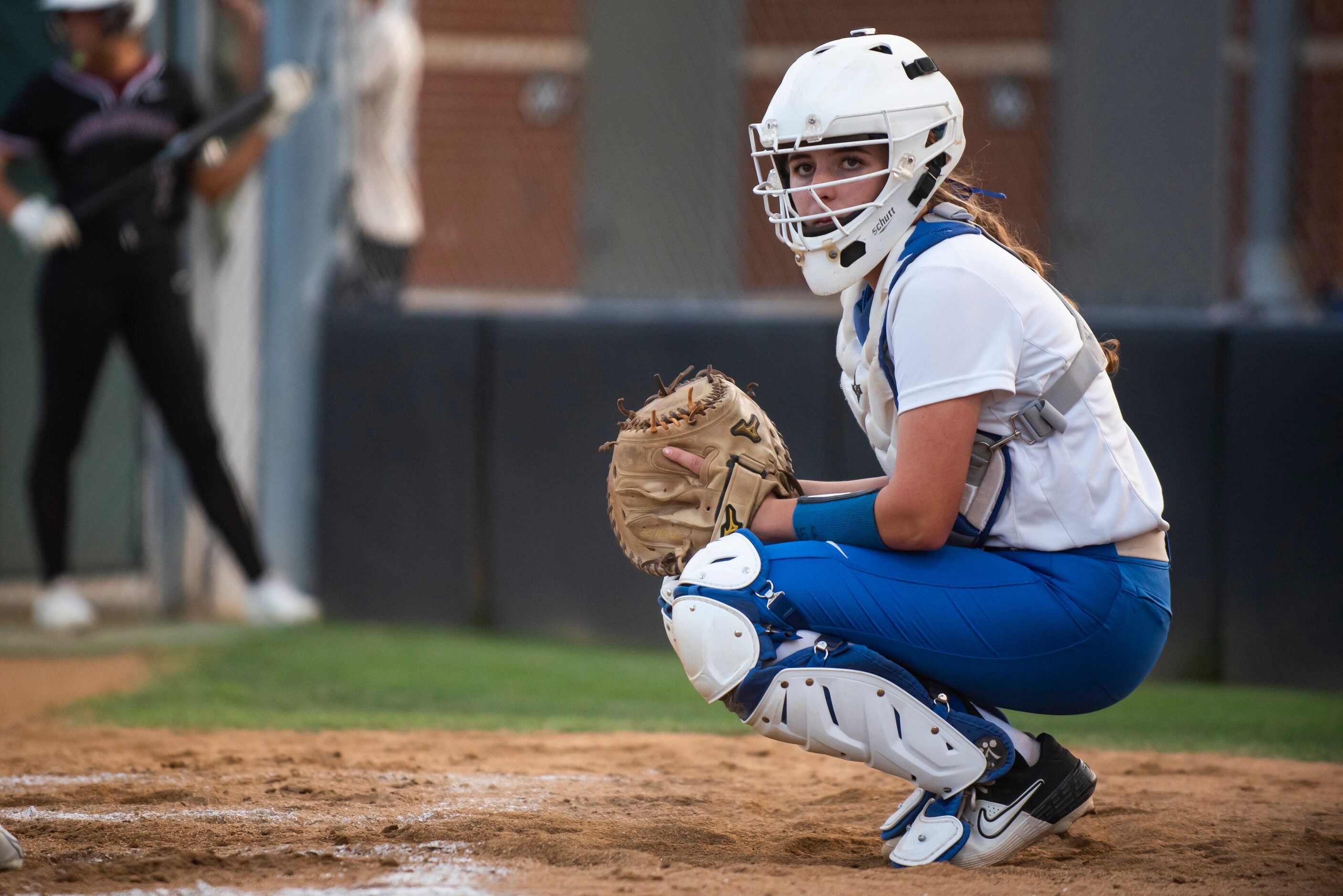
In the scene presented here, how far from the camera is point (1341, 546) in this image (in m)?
4.86

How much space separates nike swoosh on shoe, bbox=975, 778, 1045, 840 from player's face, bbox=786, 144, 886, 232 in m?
1.17

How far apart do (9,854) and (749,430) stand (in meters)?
1.59

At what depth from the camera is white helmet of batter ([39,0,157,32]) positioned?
5574 mm

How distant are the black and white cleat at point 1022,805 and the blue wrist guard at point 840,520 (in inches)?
20.6

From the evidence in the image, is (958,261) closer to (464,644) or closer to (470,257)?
(464,644)

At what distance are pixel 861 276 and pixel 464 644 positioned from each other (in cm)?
358

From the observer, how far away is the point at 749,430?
2777mm

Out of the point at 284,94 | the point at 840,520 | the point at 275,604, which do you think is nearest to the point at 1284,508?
the point at 840,520

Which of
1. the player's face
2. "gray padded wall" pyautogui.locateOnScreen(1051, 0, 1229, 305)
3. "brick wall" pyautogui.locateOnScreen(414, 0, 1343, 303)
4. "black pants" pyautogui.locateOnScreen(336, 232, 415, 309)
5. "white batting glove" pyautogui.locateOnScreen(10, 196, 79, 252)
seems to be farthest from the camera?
"brick wall" pyautogui.locateOnScreen(414, 0, 1343, 303)

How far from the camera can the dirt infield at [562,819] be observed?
2432 mm

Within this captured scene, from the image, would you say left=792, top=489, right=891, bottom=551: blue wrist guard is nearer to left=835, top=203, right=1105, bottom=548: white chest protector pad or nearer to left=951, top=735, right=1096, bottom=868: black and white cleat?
left=835, top=203, right=1105, bottom=548: white chest protector pad

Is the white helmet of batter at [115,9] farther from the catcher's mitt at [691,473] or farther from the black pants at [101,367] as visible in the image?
the catcher's mitt at [691,473]

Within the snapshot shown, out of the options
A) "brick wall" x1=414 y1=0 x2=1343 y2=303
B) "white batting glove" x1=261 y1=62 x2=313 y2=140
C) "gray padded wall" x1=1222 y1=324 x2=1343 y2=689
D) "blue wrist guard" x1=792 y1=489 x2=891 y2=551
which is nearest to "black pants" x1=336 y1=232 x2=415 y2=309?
"brick wall" x1=414 y1=0 x2=1343 y2=303

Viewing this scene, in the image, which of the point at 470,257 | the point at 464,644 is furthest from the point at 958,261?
the point at 470,257
